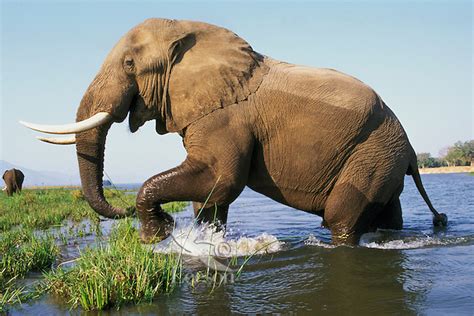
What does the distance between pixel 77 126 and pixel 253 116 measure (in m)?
2.04

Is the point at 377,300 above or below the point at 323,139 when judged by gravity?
below

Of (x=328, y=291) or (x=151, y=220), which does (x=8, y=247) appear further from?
(x=328, y=291)

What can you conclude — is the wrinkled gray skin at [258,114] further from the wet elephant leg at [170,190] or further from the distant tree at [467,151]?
the distant tree at [467,151]

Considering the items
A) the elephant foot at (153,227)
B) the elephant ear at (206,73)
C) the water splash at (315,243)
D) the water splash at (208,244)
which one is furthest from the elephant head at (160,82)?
the water splash at (315,243)

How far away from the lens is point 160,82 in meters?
6.01

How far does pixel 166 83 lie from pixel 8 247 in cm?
252

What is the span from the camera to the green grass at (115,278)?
3.65 metres

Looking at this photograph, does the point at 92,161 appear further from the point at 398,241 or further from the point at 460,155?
the point at 460,155

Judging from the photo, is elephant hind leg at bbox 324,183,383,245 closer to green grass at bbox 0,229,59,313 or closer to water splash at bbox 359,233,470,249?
water splash at bbox 359,233,470,249

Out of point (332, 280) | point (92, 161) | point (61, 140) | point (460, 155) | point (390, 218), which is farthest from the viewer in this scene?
point (460, 155)

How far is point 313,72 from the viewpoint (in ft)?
20.2

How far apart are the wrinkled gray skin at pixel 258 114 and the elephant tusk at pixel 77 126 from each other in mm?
99

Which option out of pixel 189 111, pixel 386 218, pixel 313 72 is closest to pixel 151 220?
pixel 189 111

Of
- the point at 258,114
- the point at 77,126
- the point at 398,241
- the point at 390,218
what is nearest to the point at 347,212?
the point at 398,241
